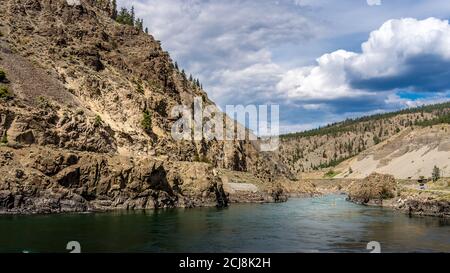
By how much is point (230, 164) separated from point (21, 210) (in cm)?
7989

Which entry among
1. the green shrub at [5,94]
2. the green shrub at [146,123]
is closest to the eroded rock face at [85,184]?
the green shrub at [5,94]

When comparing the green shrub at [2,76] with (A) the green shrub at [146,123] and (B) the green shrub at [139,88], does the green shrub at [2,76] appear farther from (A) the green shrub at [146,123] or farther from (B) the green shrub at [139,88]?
(B) the green shrub at [139,88]

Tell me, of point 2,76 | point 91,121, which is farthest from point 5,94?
point 91,121

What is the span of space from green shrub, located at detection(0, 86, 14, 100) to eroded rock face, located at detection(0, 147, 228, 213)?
48.9 ft

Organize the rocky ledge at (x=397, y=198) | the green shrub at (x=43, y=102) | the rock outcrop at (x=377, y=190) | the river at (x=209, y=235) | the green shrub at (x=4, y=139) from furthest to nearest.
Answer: the rock outcrop at (x=377, y=190)
the green shrub at (x=43, y=102)
the rocky ledge at (x=397, y=198)
the green shrub at (x=4, y=139)
the river at (x=209, y=235)

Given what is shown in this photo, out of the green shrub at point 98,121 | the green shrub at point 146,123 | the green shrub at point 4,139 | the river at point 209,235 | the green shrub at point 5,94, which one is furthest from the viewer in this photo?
the green shrub at point 146,123

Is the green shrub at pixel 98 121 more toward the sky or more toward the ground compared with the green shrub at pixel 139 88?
more toward the ground

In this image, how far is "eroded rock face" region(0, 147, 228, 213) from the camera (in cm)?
7462

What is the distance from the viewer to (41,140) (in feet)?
290

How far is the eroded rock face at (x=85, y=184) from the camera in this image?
7462cm

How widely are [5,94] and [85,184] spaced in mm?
25393

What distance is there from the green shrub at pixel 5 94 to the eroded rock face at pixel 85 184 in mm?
14904
